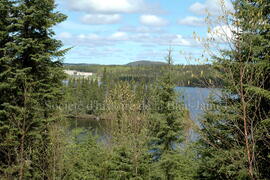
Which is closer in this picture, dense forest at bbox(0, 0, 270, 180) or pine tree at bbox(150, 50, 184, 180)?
dense forest at bbox(0, 0, 270, 180)

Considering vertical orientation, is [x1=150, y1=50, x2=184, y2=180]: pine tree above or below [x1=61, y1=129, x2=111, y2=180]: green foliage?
above

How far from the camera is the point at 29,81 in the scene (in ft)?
51.7

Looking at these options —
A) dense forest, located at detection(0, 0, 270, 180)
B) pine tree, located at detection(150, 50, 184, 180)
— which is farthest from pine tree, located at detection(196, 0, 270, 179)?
pine tree, located at detection(150, 50, 184, 180)

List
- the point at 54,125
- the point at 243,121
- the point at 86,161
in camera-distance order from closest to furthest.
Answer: the point at 243,121, the point at 54,125, the point at 86,161

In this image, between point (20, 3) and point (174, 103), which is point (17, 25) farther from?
point (174, 103)

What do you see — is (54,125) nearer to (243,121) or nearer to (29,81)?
(29,81)

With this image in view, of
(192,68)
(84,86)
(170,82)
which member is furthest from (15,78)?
(84,86)

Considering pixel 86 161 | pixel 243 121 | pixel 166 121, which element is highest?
pixel 243 121

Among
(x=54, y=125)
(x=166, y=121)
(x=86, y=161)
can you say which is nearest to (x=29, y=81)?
(x=54, y=125)

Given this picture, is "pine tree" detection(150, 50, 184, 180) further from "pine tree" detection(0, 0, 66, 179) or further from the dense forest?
"pine tree" detection(0, 0, 66, 179)

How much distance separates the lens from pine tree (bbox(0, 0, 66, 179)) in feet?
48.2

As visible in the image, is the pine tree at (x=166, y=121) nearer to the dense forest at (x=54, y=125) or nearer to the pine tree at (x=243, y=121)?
the dense forest at (x=54, y=125)

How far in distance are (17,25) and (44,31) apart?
68.3 inches

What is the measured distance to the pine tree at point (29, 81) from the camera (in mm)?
14680
